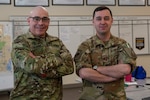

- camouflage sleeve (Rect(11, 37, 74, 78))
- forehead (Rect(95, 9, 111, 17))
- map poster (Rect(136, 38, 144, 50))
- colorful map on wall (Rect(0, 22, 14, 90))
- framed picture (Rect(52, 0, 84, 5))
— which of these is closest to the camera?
camouflage sleeve (Rect(11, 37, 74, 78))

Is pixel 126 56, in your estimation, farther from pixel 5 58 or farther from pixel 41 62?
pixel 5 58

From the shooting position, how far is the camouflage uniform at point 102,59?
2.23 metres

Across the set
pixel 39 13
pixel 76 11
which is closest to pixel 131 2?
pixel 76 11

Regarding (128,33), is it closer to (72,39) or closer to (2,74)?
(72,39)

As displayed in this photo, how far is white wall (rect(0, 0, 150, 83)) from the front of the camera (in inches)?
146

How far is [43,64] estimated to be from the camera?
6.72ft

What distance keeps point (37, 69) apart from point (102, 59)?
0.64 meters

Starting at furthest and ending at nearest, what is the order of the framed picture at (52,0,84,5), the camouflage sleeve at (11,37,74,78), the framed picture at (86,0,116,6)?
the framed picture at (86,0,116,6), the framed picture at (52,0,84,5), the camouflage sleeve at (11,37,74,78)

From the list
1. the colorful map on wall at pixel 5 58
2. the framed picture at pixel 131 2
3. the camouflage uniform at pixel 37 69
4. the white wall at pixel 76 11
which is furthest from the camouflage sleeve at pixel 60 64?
the framed picture at pixel 131 2

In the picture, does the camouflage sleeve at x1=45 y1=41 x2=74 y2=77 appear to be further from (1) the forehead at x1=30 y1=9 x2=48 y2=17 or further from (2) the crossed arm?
(1) the forehead at x1=30 y1=9 x2=48 y2=17

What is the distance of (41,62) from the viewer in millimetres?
2047

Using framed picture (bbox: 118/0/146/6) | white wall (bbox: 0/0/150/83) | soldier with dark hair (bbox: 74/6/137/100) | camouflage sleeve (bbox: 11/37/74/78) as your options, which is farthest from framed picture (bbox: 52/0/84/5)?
camouflage sleeve (bbox: 11/37/74/78)

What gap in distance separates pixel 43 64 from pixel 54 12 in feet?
6.73

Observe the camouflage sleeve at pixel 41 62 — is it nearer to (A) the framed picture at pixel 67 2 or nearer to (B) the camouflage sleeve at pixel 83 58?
(B) the camouflage sleeve at pixel 83 58
